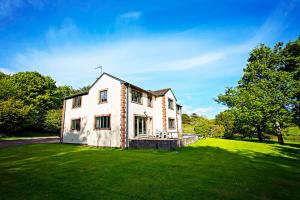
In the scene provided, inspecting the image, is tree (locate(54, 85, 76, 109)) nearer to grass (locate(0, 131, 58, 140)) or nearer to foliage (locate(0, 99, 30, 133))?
grass (locate(0, 131, 58, 140))

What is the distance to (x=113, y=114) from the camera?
16.6m

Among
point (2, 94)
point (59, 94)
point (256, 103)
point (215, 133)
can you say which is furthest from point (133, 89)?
point (59, 94)

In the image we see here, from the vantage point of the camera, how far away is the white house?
16297mm

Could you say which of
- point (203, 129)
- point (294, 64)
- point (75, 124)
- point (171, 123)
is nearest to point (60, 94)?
point (75, 124)

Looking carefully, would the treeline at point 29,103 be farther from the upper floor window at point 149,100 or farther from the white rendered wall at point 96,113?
the upper floor window at point 149,100

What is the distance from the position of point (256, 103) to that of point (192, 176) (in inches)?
765

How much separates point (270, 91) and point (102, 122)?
22.5 metres

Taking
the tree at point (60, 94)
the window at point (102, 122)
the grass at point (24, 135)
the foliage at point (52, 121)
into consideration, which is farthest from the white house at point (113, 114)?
the tree at point (60, 94)

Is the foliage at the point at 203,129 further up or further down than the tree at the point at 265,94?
further down

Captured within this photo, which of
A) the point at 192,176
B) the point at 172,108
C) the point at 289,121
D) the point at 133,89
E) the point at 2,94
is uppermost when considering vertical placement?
the point at 2,94

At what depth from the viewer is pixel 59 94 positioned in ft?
165

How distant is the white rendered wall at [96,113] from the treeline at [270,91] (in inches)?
687

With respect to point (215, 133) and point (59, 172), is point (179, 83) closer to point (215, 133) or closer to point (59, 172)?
point (215, 133)

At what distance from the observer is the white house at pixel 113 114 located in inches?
642
